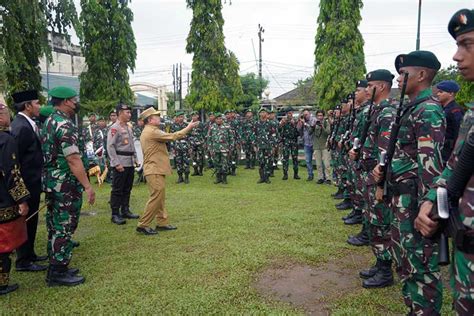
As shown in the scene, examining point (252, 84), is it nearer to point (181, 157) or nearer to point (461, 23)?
point (181, 157)

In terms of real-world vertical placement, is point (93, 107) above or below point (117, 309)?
above

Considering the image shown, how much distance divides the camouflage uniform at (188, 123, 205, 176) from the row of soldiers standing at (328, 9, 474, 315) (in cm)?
812

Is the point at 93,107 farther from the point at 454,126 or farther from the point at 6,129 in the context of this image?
the point at 454,126

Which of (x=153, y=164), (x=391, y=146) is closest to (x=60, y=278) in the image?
(x=153, y=164)

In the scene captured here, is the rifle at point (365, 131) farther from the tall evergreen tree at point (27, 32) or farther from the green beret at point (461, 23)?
the tall evergreen tree at point (27, 32)

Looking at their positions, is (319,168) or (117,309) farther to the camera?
(319,168)

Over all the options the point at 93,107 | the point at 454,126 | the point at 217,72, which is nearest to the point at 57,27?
the point at 454,126

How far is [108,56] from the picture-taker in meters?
16.3

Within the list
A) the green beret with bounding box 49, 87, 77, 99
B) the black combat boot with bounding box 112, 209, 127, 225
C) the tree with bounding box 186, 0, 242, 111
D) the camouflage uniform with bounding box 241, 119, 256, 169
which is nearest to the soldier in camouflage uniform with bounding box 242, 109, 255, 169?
the camouflage uniform with bounding box 241, 119, 256, 169

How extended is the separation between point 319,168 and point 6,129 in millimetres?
8279

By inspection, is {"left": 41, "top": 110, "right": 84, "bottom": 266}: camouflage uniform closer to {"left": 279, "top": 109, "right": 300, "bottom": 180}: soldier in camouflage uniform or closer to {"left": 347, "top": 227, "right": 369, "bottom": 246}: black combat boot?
{"left": 347, "top": 227, "right": 369, "bottom": 246}: black combat boot

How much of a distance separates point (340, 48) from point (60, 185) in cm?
1280

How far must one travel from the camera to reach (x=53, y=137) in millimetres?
4156

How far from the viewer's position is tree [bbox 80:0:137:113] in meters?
15.9
